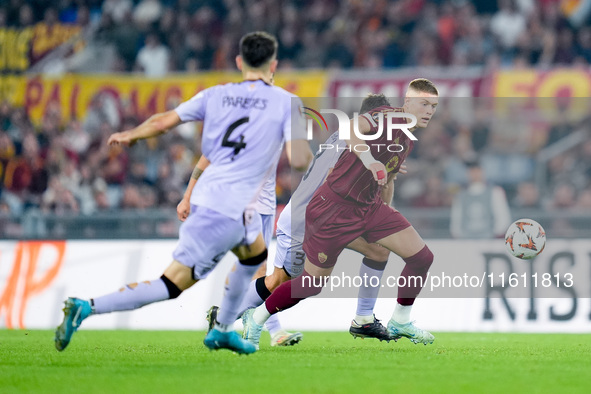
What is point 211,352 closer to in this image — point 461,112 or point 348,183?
point 348,183

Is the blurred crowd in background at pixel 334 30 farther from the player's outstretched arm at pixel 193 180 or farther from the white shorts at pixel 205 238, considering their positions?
the white shorts at pixel 205 238

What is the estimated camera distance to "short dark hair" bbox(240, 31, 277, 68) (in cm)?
684

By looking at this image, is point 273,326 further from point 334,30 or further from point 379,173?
point 334,30

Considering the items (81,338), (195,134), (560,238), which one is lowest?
(81,338)

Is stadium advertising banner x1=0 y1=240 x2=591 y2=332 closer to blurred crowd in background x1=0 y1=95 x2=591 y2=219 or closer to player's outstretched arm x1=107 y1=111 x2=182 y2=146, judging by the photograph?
blurred crowd in background x1=0 y1=95 x2=591 y2=219

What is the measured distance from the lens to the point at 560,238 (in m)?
12.1

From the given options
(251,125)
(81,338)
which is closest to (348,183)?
(251,125)

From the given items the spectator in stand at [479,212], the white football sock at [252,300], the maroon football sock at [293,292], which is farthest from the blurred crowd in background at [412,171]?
the maroon football sock at [293,292]

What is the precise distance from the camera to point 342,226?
834 cm

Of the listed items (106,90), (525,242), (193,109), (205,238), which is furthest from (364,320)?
(106,90)

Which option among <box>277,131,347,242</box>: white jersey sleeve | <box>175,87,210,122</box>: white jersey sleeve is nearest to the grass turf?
<box>277,131,347,242</box>: white jersey sleeve

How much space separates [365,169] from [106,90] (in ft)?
38.0

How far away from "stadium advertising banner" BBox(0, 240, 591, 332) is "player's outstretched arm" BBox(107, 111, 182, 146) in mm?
5795

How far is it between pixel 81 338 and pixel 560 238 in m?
5.99
